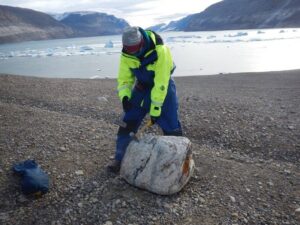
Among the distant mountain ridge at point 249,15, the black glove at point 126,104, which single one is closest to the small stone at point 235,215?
the black glove at point 126,104

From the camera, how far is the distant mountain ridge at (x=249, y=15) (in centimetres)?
8081

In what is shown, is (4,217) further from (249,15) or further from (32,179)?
(249,15)

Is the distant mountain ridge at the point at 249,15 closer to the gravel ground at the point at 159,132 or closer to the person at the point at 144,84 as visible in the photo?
the gravel ground at the point at 159,132

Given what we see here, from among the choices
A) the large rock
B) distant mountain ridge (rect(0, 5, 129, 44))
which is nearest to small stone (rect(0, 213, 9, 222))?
the large rock

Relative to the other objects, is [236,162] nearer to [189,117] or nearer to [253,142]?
[253,142]

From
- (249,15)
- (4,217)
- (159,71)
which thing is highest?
(249,15)

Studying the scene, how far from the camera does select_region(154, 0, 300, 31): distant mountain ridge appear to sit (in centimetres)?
8081

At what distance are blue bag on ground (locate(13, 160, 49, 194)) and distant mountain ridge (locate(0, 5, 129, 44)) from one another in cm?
7484

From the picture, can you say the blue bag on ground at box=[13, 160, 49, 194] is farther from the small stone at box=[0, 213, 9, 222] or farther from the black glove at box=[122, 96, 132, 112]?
the black glove at box=[122, 96, 132, 112]

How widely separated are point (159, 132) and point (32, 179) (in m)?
2.74

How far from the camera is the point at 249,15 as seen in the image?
319 ft

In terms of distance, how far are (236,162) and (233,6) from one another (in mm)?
119367

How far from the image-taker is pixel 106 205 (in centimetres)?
379

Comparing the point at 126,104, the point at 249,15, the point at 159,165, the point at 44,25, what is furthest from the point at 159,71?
the point at 44,25
